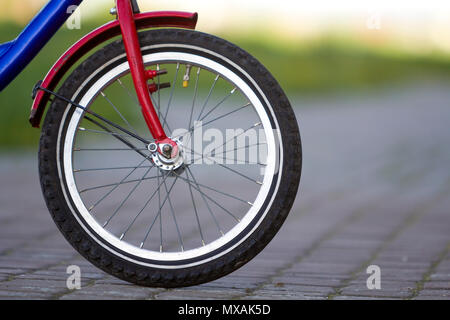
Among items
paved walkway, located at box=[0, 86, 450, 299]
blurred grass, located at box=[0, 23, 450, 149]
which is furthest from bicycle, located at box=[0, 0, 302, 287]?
blurred grass, located at box=[0, 23, 450, 149]

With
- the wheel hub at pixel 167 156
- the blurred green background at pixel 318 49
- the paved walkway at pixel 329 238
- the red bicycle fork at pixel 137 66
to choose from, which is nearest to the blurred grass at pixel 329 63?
the blurred green background at pixel 318 49

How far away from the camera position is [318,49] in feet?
106

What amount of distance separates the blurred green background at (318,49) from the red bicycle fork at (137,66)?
9749 millimetres

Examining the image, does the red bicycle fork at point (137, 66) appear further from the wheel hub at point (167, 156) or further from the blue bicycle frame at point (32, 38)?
the blue bicycle frame at point (32, 38)

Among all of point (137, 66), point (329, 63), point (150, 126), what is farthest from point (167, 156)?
point (329, 63)

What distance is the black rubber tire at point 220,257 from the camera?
338cm

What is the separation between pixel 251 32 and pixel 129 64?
25.4 m

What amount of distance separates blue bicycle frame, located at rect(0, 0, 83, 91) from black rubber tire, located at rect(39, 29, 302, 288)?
19 centimetres

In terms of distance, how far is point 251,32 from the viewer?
28547 mm

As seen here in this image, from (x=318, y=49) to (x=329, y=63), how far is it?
4.11ft

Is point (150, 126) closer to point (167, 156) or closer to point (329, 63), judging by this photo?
point (167, 156)

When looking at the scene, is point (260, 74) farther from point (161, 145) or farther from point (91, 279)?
point (91, 279)

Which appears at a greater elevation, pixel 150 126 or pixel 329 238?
pixel 150 126
